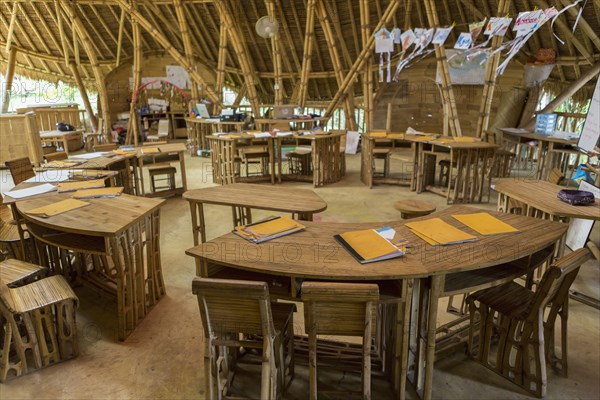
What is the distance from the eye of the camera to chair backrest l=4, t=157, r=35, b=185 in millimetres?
3848

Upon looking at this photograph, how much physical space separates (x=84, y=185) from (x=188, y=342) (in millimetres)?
1561

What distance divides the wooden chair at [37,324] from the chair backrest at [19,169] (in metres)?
1.84

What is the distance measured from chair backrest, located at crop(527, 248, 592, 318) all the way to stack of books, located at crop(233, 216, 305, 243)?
1205mm

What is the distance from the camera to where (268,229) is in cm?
222

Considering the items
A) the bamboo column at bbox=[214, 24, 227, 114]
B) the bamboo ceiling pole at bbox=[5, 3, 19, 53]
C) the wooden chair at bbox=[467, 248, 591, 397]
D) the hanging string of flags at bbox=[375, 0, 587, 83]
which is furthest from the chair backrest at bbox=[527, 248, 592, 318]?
the bamboo ceiling pole at bbox=[5, 3, 19, 53]

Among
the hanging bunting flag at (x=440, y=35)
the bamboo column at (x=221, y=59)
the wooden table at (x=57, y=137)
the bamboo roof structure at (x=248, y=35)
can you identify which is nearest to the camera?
the hanging bunting flag at (x=440, y=35)

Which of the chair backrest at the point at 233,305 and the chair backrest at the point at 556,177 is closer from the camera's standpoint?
the chair backrest at the point at 233,305

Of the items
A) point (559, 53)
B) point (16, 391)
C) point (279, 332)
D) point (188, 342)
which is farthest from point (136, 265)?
point (559, 53)

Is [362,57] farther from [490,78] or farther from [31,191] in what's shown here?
[31,191]

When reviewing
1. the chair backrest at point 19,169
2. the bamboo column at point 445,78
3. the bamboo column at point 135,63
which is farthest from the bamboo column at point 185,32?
the chair backrest at point 19,169

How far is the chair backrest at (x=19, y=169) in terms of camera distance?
3.85 metres

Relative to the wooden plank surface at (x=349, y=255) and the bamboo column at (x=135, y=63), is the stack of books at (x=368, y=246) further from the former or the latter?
the bamboo column at (x=135, y=63)

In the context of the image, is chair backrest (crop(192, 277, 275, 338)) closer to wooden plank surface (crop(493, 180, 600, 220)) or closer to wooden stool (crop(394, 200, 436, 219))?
wooden stool (crop(394, 200, 436, 219))

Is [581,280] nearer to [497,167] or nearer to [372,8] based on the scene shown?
[497,167]
